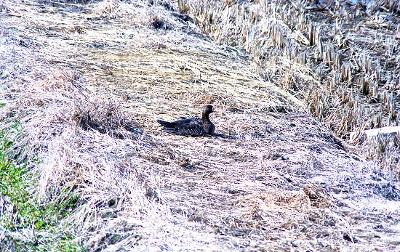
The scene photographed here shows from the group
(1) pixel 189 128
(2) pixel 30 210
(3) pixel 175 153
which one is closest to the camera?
(2) pixel 30 210

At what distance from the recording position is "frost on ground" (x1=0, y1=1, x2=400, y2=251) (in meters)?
5.45

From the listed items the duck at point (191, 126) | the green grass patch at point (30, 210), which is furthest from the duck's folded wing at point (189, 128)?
the green grass patch at point (30, 210)

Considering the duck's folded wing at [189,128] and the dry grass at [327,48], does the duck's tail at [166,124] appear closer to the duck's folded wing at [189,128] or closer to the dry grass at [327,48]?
the duck's folded wing at [189,128]

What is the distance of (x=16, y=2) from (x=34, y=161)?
597cm

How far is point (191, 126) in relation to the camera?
24.4 ft

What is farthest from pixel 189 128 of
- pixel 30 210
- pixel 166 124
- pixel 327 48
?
pixel 327 48

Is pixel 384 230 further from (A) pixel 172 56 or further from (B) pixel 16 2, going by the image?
(B) pixel 16 2

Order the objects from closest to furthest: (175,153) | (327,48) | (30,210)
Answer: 1. (30,210)
2. (175,153)
3. (327,48)

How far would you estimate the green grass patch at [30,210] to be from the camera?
526 cm

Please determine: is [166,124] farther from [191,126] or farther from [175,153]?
[175,153]

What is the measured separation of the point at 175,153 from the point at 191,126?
0.61 m

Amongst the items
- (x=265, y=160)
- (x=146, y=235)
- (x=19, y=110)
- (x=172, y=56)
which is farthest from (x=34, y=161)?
(x=172, y=56)

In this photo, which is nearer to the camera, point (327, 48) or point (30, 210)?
point (30, 210)

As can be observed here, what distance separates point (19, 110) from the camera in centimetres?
719
